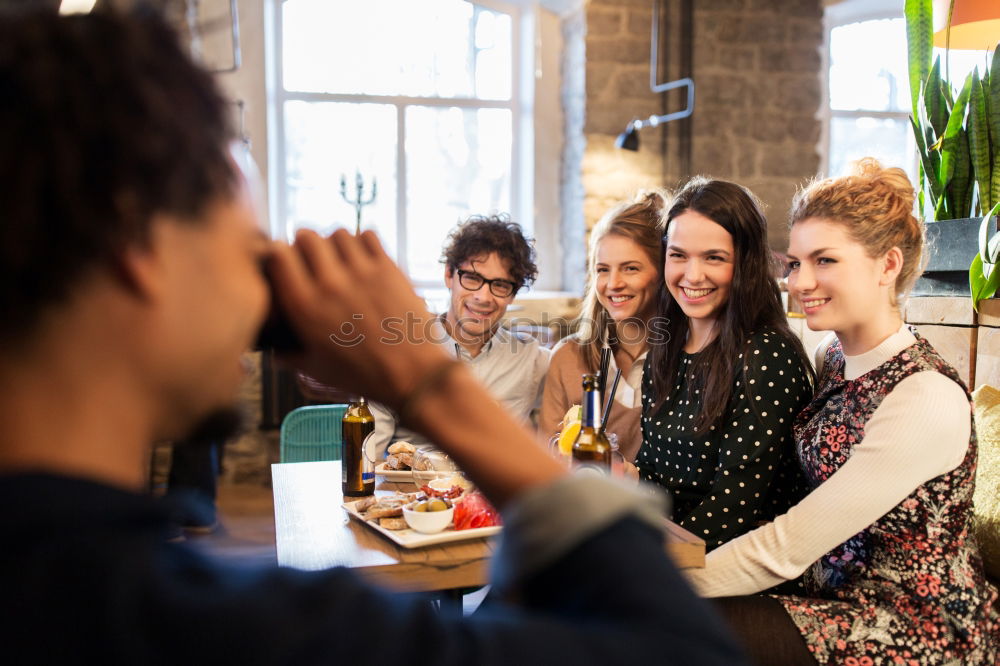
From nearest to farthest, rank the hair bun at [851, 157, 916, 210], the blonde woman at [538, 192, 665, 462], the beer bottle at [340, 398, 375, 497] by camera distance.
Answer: the hair bun at [851, 157, 916, 210], the beer bottle at [340, 398, 375, 497], the blonde woman at [538, 192, 665, 462]

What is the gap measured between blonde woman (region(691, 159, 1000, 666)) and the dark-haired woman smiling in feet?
0.49

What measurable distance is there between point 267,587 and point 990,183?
263 cm

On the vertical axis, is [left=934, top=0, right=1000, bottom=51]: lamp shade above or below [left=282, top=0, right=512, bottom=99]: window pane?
below

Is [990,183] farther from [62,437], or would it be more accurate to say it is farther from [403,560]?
[62,437]

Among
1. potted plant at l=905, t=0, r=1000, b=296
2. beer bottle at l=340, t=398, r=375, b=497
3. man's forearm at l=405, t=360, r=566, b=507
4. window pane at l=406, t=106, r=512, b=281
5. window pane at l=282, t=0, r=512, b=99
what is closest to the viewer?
man's forearm at l=405, t=360, r=566, b=507

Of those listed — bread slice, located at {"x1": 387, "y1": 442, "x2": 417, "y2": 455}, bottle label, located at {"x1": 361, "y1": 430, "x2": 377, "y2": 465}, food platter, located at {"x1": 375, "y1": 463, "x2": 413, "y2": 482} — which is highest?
bottle label, located at {"x1": 361, "y1": 430, "x2": 377, "y2": 465}

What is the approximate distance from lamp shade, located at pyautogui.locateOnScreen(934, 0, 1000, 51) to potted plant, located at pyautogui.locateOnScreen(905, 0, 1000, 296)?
34 centimetres

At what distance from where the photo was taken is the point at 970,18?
3.21 meters

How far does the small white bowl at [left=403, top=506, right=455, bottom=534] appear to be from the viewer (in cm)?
152

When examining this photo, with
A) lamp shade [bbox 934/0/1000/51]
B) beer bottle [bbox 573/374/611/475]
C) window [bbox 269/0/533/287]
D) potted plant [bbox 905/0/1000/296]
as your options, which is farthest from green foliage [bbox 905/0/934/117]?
window [bbox 269/0/533/287]

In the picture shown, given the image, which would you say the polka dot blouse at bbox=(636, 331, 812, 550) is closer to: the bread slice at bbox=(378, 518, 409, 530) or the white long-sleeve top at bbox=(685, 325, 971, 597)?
the white long-sleeve top at bbox=(685, 325, 971, 597)

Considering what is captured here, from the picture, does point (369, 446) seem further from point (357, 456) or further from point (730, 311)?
point (730, 311)

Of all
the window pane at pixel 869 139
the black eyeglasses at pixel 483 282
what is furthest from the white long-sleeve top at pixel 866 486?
the window pane at pixel 869 139

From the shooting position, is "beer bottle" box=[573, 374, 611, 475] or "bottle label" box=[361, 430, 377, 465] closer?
"beer bottle" box=[573, 374, 611, 475]
